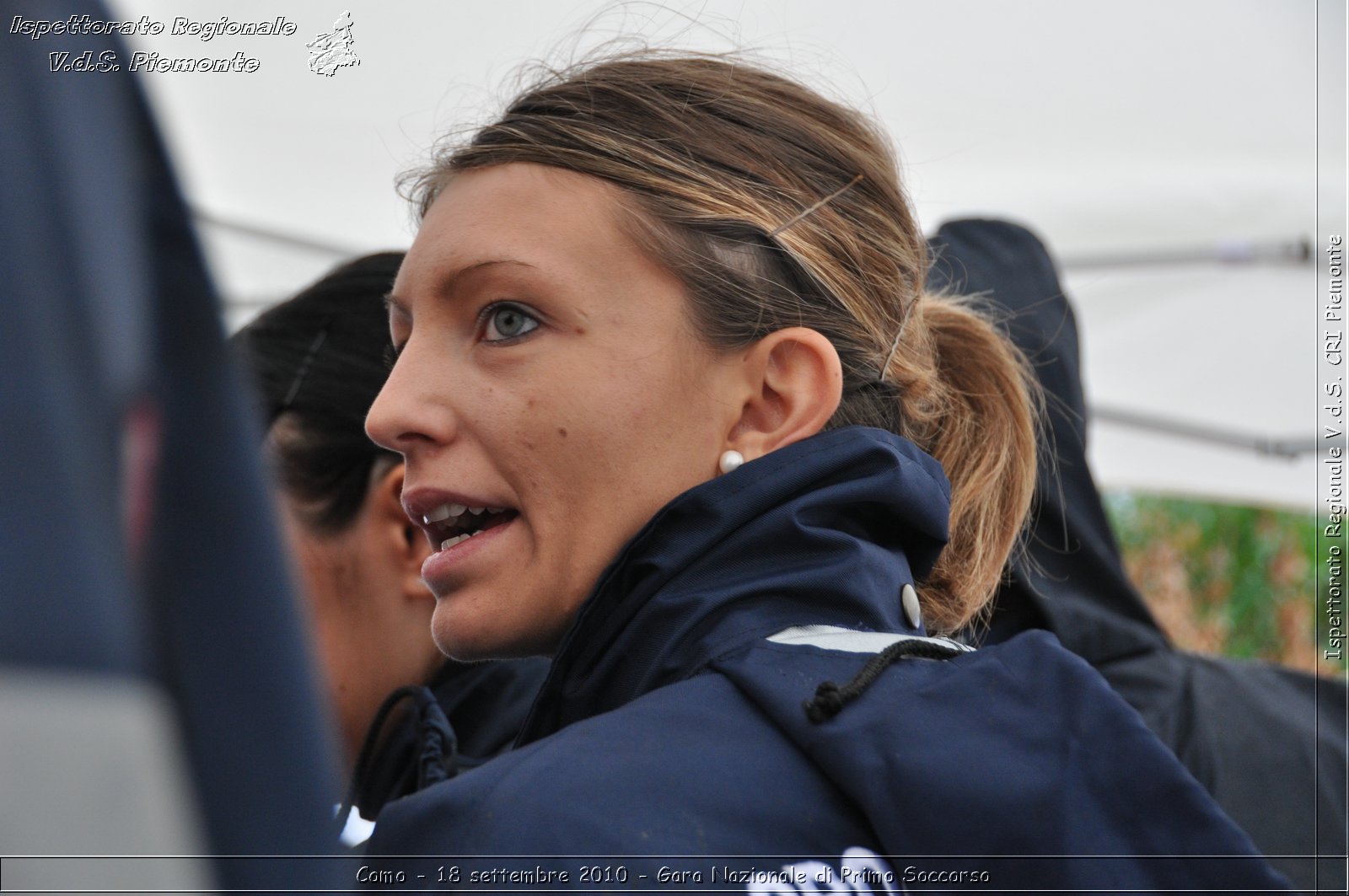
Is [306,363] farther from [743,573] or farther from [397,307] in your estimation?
[743,573]

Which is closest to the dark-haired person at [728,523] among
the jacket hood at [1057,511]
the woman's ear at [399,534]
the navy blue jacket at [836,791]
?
the navy blue jacket at [836,791]

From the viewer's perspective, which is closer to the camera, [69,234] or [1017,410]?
[69,234]

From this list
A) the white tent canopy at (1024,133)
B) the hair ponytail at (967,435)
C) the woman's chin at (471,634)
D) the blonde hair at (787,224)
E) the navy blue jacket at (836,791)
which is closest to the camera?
the navy blue jacket at (836,791)

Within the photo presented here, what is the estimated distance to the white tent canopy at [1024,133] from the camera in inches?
96.2

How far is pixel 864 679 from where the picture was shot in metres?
0.95

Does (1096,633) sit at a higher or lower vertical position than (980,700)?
lower

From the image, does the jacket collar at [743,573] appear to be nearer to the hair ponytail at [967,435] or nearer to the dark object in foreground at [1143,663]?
the hair ponytail at [967,435]

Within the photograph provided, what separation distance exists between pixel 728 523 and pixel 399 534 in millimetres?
855

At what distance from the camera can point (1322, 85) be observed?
251 cm

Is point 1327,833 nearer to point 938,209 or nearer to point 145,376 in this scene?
point 938,209

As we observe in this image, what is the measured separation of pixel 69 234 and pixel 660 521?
75cm

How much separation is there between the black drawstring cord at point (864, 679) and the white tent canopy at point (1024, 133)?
1.32 metres

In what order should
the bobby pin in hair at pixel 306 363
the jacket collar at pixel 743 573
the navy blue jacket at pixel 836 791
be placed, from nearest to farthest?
the navy blue jacket at pixel 836 791, the jacket collar at pixel 743 573, the bobby pin in hair at pixel 306 363

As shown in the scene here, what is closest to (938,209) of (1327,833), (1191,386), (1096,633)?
(1191,386)
